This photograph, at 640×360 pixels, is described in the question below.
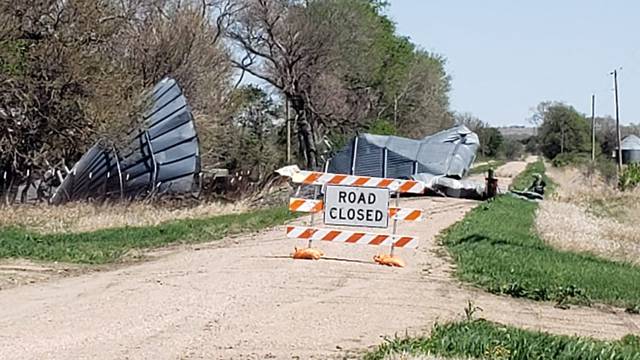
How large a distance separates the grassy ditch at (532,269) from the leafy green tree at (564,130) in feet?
304

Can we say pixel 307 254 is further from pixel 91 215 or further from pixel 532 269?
pixel 91 215

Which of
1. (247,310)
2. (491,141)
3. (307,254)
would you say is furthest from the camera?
(491,141)

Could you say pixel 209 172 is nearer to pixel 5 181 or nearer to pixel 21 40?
pixel 5 181

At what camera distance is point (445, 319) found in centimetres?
1028

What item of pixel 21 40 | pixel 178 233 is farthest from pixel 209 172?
pixel 178 233

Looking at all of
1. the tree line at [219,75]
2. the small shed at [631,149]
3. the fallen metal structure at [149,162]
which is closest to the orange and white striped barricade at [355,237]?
the tree line at [219,75]

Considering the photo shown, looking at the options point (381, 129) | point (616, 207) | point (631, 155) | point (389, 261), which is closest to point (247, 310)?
point (389, 261)

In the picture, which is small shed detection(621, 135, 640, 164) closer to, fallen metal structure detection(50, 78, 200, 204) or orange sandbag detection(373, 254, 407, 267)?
fallen metal structure detection(50, 78, 200, 204)

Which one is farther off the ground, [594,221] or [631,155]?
[631,155]

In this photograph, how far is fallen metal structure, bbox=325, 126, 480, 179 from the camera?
4034 cm

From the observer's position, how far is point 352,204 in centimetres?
1480

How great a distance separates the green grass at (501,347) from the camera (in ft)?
24.7

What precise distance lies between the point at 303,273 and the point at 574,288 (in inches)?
138

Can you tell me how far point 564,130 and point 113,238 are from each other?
100 m
